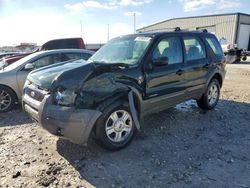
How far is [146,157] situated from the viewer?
421cm

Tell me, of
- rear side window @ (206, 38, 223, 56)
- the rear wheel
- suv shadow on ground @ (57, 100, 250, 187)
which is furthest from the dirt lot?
rear side window @ (206, 38, 223, 56)

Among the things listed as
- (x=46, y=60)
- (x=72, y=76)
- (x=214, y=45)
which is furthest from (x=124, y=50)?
(x=46, y=60)

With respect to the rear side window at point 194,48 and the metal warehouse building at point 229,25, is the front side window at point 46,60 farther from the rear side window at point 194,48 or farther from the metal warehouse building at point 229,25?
the metal warehouse building at point 229,25

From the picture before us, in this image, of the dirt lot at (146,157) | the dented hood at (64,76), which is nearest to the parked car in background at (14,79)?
the dirt lot at (146,157)

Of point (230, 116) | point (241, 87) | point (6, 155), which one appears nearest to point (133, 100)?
point (6, 155)

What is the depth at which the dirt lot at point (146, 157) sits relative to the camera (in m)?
3.58

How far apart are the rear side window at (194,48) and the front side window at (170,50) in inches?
10.6

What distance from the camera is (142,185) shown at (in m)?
3.45

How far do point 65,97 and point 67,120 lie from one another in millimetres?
335

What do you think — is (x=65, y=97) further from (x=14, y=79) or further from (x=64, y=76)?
(x=14, y=79)

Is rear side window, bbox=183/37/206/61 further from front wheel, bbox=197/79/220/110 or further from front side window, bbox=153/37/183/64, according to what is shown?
front wheel, bbox=197/79/220/110

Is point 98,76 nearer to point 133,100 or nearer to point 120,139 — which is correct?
point 133,100

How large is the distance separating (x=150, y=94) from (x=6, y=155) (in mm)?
2599

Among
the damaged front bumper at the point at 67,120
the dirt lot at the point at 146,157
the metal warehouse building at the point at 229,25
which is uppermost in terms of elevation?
the metal warehouse building at the point at 229,25
